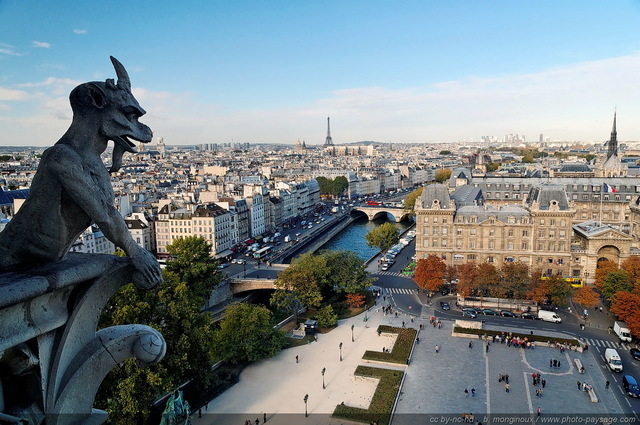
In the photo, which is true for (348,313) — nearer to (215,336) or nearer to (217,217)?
(215,336)

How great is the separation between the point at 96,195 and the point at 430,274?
48.4 meters

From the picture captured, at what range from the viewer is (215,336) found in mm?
37656

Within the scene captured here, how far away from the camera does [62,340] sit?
24.6ft

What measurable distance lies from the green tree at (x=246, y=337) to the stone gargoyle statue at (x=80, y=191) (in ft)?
100

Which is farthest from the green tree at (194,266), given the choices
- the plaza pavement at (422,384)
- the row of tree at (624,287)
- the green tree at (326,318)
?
the row of tree at (624,287)

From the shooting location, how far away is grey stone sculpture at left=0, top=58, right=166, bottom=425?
22.9 feet

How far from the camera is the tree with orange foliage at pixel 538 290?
1886 inches

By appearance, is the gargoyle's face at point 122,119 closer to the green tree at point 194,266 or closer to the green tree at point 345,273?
the green tree at point 194,266

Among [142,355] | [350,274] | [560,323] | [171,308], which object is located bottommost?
[560,323]

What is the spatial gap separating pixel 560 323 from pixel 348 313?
19557mm

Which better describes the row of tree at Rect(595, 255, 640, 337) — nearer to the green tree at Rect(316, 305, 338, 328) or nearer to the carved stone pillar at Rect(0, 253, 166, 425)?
the green tree at Rect(316, 305, 338, 328)

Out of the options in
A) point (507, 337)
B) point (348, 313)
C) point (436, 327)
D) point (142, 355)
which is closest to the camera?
point (142, 355)

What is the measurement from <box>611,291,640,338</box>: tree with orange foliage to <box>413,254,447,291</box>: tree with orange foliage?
16.2 meters

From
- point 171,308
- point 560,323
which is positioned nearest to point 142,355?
point 171,308
